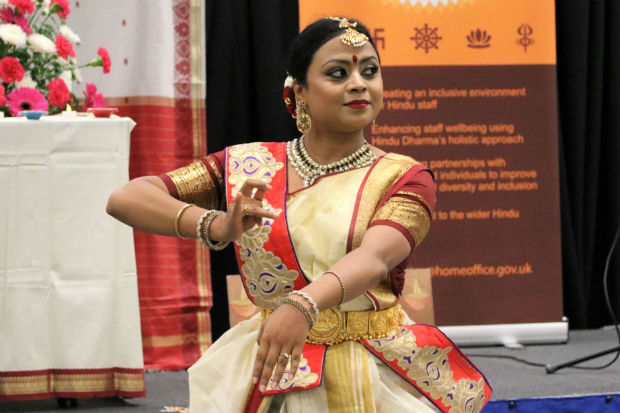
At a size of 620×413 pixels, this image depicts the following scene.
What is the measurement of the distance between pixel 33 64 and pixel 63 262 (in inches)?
34.2

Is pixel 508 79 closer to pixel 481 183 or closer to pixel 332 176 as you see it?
pixel 481 183

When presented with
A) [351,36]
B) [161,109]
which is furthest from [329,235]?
[161,109]

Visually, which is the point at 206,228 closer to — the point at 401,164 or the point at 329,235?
the point at 329,235

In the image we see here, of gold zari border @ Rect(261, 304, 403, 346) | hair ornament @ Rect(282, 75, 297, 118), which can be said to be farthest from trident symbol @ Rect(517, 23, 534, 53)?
gold zari border @ Rect(261, 304, 403, 346)

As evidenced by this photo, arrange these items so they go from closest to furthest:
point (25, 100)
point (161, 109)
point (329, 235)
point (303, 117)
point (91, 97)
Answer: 1. point (329, 235)
2. point (303, 117)
3. point (25, 100)
4. point (91, 97)
5. point (161, 109)

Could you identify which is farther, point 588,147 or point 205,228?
point 588,147

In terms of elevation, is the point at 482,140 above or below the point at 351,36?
below

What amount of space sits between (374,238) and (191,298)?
2901mm

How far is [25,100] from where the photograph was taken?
3.50 m

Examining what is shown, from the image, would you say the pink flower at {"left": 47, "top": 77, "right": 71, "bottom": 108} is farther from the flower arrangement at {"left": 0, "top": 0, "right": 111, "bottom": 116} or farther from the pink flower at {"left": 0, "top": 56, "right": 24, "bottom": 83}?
the pink flower at {"left": 0, "top": 56, "right": 24, "bottom": 83}

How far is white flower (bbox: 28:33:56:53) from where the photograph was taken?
→ 354 cm

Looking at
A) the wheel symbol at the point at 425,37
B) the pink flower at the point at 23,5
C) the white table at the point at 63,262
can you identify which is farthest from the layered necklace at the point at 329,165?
the wheel symbol at the point at 425,37

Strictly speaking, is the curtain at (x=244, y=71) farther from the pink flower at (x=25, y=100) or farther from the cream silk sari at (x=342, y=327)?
the cream silk sari at (x=342, y=327)

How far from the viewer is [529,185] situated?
4.64 m
